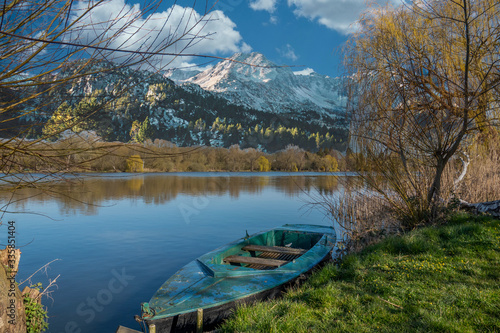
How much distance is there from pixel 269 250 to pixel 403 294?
3.70 m

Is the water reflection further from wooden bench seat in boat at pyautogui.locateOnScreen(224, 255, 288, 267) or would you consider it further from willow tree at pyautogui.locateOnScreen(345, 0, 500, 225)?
wooden bench seat in boat at pyautogui.locateOnScreen(224, 255, 288, 267)

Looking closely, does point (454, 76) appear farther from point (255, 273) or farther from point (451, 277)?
point (255, 273)

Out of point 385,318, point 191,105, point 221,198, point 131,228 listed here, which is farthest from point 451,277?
point 191,105

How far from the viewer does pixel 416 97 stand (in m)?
8.30

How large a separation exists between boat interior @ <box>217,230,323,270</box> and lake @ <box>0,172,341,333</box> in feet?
4.75

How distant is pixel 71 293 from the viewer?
7895mm

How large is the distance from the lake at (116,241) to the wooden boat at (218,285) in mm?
1698

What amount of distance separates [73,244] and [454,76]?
13.2 metres

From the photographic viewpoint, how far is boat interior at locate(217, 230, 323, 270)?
280 inches

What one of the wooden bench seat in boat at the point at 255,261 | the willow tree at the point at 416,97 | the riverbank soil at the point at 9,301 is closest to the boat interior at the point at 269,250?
the wooden bench seat in boat at the point at 255,261

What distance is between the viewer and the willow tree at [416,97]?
785cm

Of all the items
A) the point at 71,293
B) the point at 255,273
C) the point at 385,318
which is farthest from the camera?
the point at 71,293

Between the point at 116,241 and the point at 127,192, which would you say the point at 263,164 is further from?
the point at 116,241

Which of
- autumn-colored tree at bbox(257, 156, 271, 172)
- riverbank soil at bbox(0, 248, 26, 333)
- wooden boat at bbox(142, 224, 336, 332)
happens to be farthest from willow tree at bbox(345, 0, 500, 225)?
autumn-colored tree at bbox(257, 156, 271, 172)
